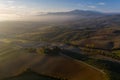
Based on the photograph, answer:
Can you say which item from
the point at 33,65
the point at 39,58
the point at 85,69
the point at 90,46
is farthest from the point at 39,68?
the point at 90,46

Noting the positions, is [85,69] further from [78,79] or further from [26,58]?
[26,58]

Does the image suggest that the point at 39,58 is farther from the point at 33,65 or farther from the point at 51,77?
the point at 51,77

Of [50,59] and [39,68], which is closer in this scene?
[39,68]

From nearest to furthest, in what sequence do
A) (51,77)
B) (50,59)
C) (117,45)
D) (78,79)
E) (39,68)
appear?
(78,79) → (51,77) → (39,68) → (50,59) → (117,45)

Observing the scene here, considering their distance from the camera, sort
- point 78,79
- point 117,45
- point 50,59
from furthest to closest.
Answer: point 117,45
point 50,59
point 78,79

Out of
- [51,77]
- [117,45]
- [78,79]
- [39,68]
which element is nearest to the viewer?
[78,79]

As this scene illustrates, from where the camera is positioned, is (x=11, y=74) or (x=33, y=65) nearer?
(x=11, y=74)

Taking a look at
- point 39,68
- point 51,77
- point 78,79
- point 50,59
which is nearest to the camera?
point 78,79

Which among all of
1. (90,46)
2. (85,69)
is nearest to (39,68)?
(85,69)

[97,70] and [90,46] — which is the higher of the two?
[97,70]
